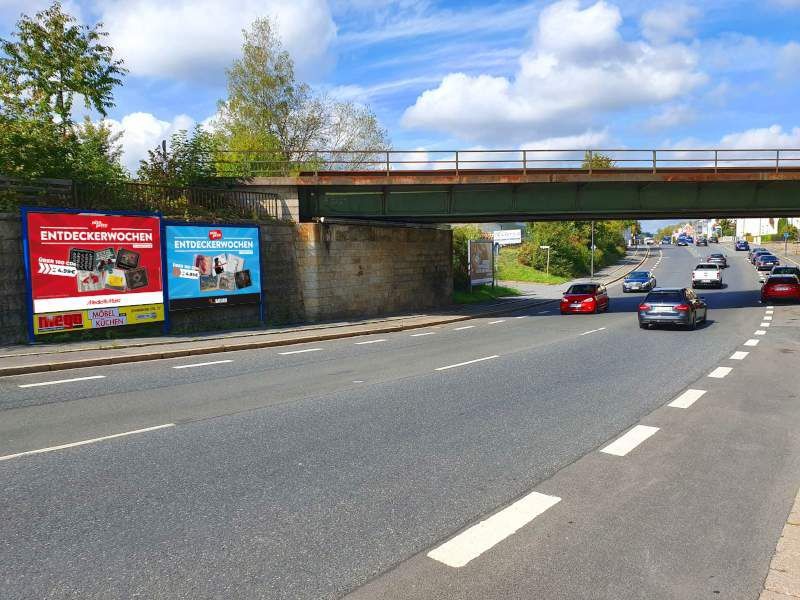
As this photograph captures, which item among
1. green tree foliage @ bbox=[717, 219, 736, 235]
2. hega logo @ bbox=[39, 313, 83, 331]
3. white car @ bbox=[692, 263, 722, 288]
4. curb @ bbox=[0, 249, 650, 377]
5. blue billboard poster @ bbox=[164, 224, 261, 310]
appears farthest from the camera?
green tree foliage @ bbox=[717, 219, 736, 235]

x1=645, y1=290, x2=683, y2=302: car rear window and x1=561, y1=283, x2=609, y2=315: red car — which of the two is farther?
x1=561, y1=283, x2=609, y2=315: red car

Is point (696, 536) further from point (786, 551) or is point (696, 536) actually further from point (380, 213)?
point (380, 213)

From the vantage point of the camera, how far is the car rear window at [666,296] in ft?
61.4

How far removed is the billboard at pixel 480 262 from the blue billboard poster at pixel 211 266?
18208mm

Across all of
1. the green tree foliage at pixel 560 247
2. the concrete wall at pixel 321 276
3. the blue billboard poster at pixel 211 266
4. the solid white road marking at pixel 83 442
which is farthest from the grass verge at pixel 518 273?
the solid white road marking at pixel 83 442

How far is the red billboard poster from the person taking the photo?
14.7 m

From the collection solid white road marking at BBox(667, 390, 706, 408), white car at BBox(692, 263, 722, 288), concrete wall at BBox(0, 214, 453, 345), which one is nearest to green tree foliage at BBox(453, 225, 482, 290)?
concrete wall at BBox(0, 214, 453, 345)

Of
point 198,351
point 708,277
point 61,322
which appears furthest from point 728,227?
point 61,322

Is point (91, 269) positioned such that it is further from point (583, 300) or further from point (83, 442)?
point (583, 300)

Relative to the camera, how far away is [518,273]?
5406 centimetres

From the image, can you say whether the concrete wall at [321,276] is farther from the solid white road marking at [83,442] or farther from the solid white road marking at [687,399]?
the solid white road marking at [687,399]

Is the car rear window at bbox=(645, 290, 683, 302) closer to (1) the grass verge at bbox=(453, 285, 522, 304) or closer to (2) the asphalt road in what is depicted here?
(2) the asphalt road

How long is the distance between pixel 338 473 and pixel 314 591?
199 centimetres

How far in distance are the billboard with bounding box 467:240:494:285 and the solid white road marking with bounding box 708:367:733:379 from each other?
2456cm
